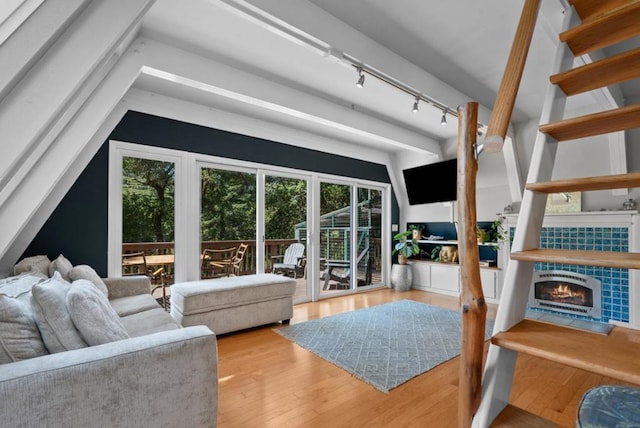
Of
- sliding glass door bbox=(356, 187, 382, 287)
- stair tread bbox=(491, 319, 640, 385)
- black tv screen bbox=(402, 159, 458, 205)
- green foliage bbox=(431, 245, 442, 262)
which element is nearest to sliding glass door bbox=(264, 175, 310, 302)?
sliding glass door bbox=(356, 187, 382, 287)

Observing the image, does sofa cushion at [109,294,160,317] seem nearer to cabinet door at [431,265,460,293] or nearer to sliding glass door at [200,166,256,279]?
sliding glass door at [200,166,256,279]

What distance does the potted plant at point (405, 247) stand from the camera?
5.50m

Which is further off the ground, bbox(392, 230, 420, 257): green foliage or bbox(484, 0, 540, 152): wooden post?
bbox(484, 0, 540, 152): wooden post

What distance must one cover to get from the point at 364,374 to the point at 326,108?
2.68 metres

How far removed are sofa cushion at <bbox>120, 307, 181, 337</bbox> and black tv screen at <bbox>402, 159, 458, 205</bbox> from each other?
4013 mm

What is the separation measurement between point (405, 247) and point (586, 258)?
484cm

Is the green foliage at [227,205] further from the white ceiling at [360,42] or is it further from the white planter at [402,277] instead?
the white planter at [402,277]

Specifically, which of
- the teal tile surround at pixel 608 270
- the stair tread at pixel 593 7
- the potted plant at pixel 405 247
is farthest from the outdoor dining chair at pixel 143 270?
the teal tile surround at pixel 608 270

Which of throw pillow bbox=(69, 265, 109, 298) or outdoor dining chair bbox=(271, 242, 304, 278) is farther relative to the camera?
outdoor dining chair bbox=(271, 242, 304, 278)

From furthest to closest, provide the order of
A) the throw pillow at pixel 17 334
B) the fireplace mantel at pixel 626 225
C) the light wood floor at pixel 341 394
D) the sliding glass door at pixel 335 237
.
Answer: the sliding glass door at pixel 335 237 < the fireplace mantel at pixel 626 225 < the light wood floor at pixel 341 394 < the throw pillow at pixel 17 334

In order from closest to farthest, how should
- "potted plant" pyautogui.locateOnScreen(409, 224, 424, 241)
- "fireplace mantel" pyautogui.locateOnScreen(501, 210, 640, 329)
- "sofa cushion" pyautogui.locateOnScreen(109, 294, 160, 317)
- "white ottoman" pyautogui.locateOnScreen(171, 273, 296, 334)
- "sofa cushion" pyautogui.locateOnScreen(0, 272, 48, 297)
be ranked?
"sofa cushion" pyautogui.locateOnScreen(0, 272, 48, 297), "sofa cushion" pyautogui.locateOnScreen(109, 294, 160, 317), "white ottoman" pyautogui.locateOnScreen(171, 273, 296, 334), "fireplace mantel" pyautogui.locateOnScreen(501, 210, 640, 329), "potted plant" pyautogui.locateOnScreen(409, 224, 424, 241)

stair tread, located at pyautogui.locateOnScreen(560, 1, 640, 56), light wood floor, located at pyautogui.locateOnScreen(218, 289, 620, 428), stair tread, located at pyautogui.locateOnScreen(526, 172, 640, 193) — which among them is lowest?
light wood floor, located at pyautogui.locateOnScreen(218, 289, 620, 428)

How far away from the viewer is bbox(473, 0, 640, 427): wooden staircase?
0.81 meters

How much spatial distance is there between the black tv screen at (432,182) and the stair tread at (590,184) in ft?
12.4
